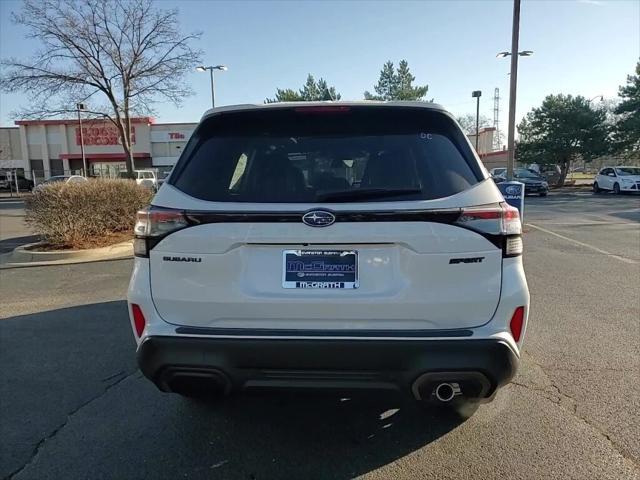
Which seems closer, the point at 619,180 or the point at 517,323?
the point at 517,323

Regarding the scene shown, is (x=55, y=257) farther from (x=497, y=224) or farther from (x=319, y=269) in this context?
(x=497, y=224)

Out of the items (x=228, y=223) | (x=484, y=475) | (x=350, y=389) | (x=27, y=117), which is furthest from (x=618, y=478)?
(x=27, y=117)

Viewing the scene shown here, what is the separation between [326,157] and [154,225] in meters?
0.98

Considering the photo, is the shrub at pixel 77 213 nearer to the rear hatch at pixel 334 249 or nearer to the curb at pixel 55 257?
the curb at pixel 55 257

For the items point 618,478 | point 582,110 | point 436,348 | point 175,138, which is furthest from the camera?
point 175,138

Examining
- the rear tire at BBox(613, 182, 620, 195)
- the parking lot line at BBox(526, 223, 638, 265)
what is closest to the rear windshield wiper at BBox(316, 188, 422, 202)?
the parking lot line at BBox(526, 223, 638, 265)

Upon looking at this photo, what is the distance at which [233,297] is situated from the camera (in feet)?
8.36

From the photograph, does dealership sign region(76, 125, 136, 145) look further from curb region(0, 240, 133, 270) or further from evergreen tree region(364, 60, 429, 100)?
curb region(0, 240, 133, 270)

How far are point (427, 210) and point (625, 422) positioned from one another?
204 cm

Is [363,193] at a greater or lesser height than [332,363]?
greater

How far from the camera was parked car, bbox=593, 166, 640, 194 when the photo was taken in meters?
30.0

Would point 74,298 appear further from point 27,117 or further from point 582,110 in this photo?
point 582,110

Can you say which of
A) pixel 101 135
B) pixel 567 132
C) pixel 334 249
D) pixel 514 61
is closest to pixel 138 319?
pixel 334 249

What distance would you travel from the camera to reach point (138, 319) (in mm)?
2721
